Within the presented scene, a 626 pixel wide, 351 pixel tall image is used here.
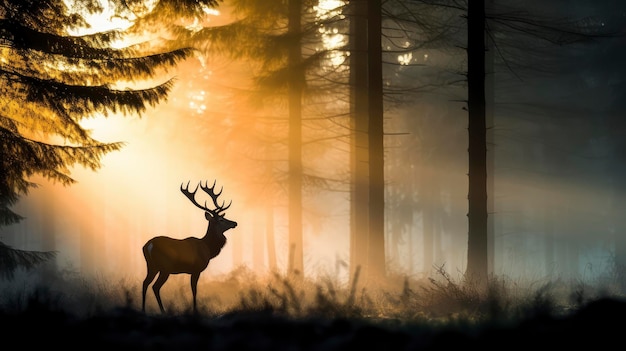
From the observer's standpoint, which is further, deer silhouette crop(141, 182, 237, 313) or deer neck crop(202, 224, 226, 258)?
deer neck crop(202, 224, 226, 258)

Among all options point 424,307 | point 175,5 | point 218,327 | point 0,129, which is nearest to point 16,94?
point 0,129

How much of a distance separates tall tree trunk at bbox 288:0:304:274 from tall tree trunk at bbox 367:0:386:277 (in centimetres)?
312

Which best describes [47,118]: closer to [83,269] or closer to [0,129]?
[0,129]

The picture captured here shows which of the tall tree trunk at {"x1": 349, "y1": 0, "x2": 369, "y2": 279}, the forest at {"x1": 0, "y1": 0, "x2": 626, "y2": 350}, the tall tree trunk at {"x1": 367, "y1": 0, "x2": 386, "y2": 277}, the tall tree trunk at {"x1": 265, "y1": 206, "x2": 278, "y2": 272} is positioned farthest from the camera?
the tall tree trunk at {"x1": 265, "y1": 206, "x2": 278, "y2": 272}

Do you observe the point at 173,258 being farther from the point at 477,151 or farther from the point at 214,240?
the point at 477,151

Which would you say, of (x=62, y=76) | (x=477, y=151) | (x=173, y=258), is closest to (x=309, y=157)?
(x=477, y=151)

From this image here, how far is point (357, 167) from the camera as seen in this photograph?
19.5m

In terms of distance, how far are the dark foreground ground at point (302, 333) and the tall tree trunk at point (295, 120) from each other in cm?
1078

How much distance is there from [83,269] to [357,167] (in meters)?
16.6

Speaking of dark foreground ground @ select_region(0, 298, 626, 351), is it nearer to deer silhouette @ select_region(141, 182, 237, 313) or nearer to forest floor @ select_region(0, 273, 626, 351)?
forest floor @ select_region(0, 273, 626, 351)

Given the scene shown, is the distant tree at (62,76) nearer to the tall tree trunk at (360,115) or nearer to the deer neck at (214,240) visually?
the deer neck at (214,240)

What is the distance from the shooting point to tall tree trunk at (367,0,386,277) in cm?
1537

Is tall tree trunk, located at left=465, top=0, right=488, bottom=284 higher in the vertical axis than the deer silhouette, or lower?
higher

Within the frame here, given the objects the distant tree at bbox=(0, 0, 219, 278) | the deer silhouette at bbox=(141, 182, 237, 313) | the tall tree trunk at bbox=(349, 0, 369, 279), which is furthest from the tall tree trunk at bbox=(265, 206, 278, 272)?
the deer silhouette at bbox=(141, 182, 237, 313)
